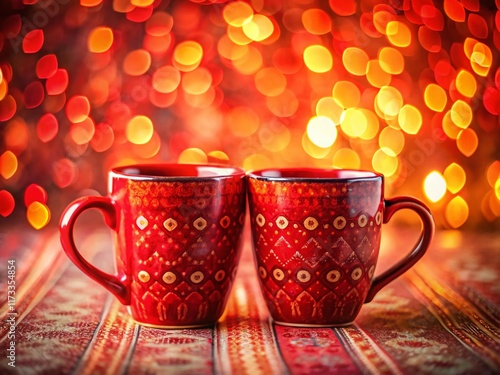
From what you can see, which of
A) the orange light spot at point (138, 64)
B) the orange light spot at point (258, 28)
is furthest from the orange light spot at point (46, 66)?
the orange light spot at point (258, 28)

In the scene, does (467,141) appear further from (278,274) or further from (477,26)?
(278,274)

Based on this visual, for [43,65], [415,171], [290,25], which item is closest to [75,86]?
[43,65]

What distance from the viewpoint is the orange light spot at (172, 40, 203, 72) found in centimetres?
128

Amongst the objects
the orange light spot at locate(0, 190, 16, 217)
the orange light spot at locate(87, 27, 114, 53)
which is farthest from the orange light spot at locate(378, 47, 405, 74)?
the orange light spot at locate(0, 190, 16, 217)

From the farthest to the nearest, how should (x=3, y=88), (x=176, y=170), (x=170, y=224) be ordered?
(x=3, y=88), (x=176, y=170), (x=170, y=224)

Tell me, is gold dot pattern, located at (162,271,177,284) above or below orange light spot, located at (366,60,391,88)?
below

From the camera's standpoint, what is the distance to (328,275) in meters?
0.65

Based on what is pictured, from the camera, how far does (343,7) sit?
4.18ft

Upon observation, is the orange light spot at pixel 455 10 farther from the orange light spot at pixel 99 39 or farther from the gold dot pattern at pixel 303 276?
the gold dot pattern at pixel 303 276

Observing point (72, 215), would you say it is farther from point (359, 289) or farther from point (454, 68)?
point (454, 68)

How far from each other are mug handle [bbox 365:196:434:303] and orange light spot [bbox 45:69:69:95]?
2.45ft

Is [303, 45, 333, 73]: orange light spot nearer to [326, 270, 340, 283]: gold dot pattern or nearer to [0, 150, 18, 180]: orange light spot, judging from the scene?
[0, 150, 18, 180]: orange light spot

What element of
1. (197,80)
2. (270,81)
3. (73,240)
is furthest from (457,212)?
(73,240)

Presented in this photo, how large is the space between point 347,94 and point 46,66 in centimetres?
51
